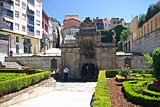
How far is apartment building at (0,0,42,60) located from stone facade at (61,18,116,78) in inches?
584

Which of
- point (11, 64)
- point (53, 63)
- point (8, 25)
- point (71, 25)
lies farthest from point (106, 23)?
point (11, 64)

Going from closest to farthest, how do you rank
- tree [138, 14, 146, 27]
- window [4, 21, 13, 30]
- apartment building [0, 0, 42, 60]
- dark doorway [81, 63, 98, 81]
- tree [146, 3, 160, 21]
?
dark doorway [81, 63, 98, 81]
tree [146, 3, 160, 21]
apartment building [0, 0, 42, 60]
window [4, 21, 13, 30]
tree [138, 14, 146, 27]

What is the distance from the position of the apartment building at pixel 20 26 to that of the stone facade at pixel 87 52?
14.8 metres

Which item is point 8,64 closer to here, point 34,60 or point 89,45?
point 34,60

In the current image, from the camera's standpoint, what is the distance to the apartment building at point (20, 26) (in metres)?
54.8

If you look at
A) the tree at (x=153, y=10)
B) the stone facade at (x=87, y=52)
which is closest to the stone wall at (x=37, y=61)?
the stone facade at (x=87, y=52)

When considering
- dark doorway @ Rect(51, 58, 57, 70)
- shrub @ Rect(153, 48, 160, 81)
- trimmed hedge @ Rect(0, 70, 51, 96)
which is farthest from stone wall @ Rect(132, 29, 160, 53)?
shrub @ Rect(153, 48, 160, 81)

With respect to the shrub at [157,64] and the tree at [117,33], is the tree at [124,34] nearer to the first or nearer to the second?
the tree at [117,33]

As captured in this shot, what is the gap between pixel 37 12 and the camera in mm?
70812

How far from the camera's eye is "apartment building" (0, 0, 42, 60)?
54.8 metres

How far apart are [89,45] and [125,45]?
48.5m

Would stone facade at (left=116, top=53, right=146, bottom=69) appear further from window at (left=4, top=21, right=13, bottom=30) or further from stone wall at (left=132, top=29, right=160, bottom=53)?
window at (left=4, top=21, right=13, bottom=30)

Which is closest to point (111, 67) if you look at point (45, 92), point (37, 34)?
point (45, 92)

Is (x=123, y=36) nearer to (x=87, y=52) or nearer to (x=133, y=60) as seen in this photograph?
(x=133, y=60)
